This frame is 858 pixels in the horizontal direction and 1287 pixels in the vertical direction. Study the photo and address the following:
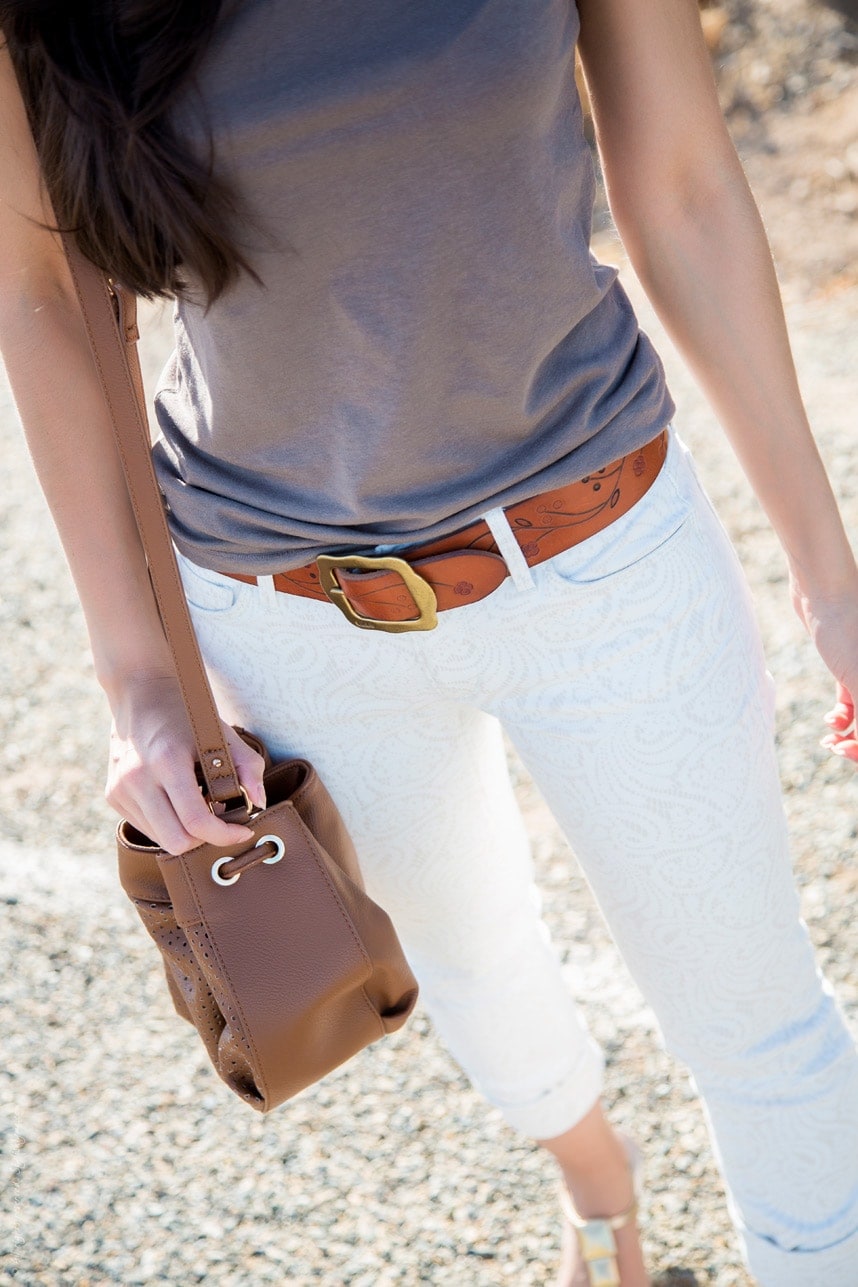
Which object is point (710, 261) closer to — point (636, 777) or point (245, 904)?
point (636, 777)

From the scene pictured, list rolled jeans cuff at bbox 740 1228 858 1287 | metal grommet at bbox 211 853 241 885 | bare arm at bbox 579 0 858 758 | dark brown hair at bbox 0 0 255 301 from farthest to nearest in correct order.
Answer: rolled jeans cuff at bbox 740 1228 858 1287, metal grommet at bbox 211 853 241 885, bare arm at bbox 579 0 858 758, dark brown hair at bbox 0 0 255 301

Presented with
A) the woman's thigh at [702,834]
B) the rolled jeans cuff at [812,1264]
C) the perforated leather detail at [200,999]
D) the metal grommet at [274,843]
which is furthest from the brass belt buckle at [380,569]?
the rolled jeans cuff at [812,1264]

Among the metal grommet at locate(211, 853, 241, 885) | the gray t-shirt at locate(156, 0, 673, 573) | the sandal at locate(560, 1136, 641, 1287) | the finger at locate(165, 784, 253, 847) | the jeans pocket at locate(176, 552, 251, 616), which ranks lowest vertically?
the sandal at locate(560, 1136, 641, 1287)

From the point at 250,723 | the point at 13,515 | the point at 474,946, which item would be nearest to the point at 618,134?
the point at 250,723

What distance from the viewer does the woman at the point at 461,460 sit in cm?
100

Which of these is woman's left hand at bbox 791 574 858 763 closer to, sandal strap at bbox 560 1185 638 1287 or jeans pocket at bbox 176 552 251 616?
jeans pocket at bbox 176 552 251 616

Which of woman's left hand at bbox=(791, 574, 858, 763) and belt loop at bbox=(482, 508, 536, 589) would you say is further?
woman's left hand at bbox=(791, 574, 858, 763)

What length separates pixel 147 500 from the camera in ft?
3.95

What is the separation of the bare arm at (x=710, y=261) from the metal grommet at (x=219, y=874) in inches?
26.2

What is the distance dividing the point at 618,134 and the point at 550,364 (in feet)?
0.80

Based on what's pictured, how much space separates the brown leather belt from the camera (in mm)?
1146

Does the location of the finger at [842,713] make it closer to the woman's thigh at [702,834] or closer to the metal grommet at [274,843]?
the woman's thigh at [702,834]

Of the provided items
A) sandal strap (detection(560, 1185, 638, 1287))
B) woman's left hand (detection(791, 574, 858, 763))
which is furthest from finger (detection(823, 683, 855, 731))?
sandal strap (detection(560, 1185, 638, 1287))

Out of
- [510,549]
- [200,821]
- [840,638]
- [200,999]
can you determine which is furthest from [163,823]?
[840,638]
